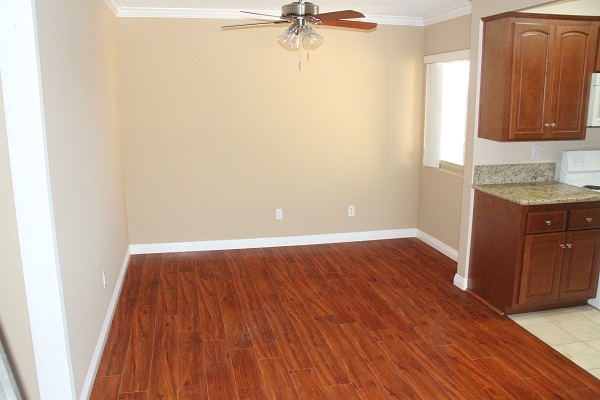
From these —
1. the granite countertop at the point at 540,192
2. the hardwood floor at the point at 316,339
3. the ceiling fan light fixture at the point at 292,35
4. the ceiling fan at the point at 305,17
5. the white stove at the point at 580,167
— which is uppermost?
the ceiling fan at the point at 305,17

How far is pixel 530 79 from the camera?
Answer: 3.77 m

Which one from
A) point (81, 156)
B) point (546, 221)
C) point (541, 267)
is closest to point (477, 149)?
point (546, 221)

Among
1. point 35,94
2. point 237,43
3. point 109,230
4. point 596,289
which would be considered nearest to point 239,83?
point 237,43

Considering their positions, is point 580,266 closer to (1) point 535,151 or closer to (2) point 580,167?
(2) point 580,167

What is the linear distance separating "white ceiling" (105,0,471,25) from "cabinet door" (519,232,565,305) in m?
2.32

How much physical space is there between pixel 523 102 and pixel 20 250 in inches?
140

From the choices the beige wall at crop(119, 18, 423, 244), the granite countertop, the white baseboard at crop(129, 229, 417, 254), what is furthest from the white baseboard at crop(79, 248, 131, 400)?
the granite countertop

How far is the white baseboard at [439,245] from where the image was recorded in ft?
16.8

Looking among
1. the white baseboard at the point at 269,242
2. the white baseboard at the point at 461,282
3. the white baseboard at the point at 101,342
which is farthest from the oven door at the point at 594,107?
the white baseboard at the point at 101,342

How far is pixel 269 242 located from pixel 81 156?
9.25 feet

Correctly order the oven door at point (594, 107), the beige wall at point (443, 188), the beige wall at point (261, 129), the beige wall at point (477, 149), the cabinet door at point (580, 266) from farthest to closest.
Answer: the beige wall at point (261, 129)
the beige wall at point (443, 188)
the beige wall at point (477, 149)
the oven door at point (594, 107)
the cabinet door at point (580, 266)

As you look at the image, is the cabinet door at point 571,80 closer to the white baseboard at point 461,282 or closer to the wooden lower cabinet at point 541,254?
the wooden lower cabinet at point 541,254

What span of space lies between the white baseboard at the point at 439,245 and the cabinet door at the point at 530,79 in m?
1.66

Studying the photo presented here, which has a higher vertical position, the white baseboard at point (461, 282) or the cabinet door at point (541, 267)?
the cabinet door at point (541, 267)
